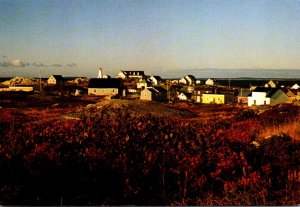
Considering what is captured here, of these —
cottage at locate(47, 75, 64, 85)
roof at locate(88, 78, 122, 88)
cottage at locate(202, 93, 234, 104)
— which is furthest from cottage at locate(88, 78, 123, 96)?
cottage at locate(202, 93, 234, 104)

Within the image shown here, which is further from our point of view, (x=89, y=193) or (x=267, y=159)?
(x=267, y=159)

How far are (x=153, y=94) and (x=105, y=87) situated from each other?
1659cm

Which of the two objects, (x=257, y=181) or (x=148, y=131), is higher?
(x=148, y=131)

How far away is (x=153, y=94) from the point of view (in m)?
76.8

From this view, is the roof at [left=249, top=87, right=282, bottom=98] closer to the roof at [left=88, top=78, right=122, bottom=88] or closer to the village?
the village

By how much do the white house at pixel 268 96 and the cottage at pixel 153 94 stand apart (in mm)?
19701

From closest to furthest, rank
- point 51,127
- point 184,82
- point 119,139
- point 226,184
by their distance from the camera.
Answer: point 226,184 → point 119,139 → point 51,127 → point 184,82

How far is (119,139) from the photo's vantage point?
7.20 meters

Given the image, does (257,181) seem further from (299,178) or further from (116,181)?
(116,181)

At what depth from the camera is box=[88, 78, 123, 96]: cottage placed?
62094mm

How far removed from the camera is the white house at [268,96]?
7006 cm

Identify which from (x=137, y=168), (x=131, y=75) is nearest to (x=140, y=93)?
(x=131, y=75)

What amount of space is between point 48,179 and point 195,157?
266 centimetres

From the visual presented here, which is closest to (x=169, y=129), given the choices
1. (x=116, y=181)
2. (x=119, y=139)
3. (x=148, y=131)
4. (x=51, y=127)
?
(x=148, y=131)
